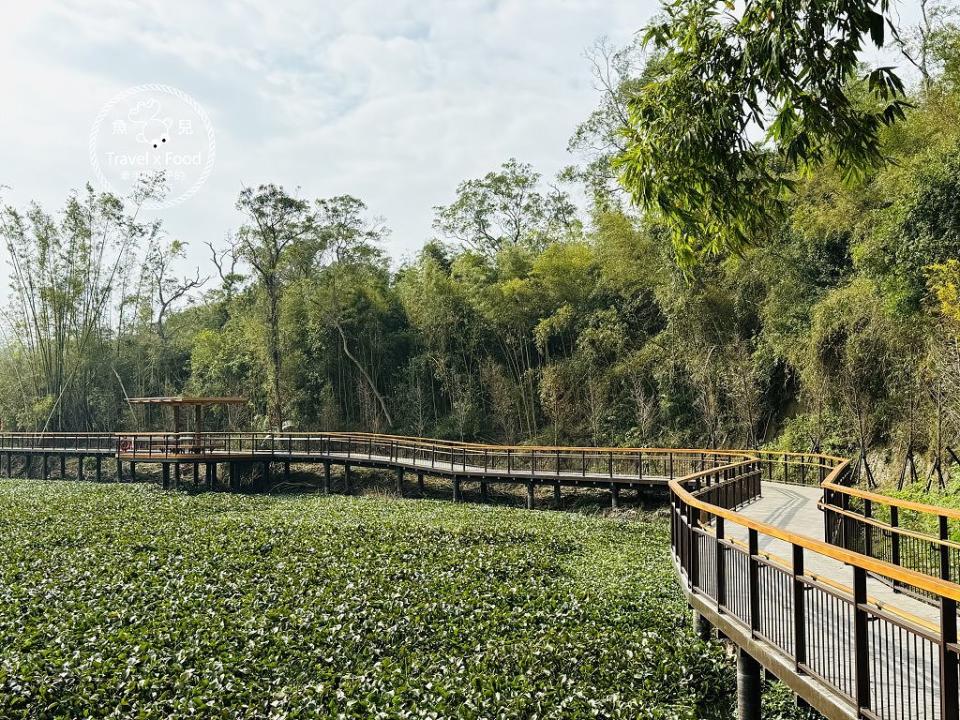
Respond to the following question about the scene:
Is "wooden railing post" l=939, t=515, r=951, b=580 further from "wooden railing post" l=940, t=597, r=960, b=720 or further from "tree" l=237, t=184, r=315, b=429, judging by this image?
"tree" l=237, t=184, r=315, b=429

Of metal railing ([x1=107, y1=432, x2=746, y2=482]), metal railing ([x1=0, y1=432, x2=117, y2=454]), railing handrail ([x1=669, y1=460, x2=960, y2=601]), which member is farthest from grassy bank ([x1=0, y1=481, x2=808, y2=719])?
metal railing ([x1=0, y1=432, x2=117, y2=454])

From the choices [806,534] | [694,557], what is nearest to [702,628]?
[694,557]

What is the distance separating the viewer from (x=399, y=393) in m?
30.5

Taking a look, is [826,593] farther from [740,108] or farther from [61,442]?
[61,442]

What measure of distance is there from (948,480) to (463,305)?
60.3 feet

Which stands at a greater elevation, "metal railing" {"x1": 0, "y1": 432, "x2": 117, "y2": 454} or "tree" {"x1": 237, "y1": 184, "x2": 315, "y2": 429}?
"tree" {"x1": 237, "y1": 184, "x2": 315, "y2": 429}

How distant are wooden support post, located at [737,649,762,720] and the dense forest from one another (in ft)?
10.2

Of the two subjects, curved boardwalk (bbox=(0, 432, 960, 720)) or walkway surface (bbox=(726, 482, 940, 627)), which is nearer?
curved boardwalk (bbox=(0, 432, 960, 720))

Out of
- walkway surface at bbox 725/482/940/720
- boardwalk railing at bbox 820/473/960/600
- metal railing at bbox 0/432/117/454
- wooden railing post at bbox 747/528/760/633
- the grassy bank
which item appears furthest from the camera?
metal railing at bbox 0/432/117/454

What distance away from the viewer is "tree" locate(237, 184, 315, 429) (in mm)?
29484

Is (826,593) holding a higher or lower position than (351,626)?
higher

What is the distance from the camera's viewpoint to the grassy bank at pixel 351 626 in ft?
19.5

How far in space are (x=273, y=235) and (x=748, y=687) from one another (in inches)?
1114

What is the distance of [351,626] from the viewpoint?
7551mm
